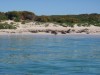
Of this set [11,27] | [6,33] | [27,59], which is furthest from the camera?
[11,27]

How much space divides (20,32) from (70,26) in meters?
7.06

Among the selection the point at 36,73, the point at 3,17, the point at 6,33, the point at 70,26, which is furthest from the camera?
the point at 3,17

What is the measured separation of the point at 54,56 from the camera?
57.7 feet

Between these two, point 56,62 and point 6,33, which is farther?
point 6,33

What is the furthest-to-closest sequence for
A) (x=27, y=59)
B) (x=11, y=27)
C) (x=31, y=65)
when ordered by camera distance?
1. (x=11, y=27)
2. (x=27, y=59)
3. (x=31, y=65)

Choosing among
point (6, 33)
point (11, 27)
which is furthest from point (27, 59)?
point (11, 27)

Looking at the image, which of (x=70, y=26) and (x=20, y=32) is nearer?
(x=20, y=32)

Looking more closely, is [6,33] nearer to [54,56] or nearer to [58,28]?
[58,28]

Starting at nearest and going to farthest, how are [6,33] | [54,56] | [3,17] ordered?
1. [54,56]
2. [6,33]
3. [3,17]

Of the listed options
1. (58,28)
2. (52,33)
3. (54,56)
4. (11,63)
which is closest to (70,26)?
(58,28)

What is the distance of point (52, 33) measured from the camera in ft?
119

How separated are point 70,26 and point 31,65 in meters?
27.5

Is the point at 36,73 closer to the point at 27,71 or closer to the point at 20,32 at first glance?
the point at 27,71

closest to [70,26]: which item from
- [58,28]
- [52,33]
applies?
[58,28]
